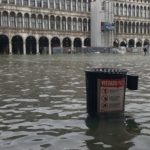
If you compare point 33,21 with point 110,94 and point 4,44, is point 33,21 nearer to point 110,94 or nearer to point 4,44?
point 4,44

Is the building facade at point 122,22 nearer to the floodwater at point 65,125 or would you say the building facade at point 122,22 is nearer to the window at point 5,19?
the window at point 5,19

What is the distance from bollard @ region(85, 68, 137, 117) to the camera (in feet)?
23.5

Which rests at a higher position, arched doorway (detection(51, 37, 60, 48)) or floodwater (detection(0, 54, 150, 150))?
arched doorway (detection(51, 37, 60, 48))

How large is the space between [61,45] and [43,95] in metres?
73.5

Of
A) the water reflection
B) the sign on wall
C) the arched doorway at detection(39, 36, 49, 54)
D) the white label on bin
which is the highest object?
the sign on wall

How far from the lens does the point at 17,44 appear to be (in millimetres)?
78438

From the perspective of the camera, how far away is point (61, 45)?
83875 mm

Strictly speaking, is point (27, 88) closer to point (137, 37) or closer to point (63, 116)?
point (63, 116)

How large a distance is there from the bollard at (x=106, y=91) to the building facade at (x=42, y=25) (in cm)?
6754

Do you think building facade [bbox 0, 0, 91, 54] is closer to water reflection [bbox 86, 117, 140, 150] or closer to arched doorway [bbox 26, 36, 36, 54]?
arched doorway [bbox 26, 36, 36, 54]

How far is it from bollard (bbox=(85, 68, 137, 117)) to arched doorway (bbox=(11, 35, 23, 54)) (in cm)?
7092

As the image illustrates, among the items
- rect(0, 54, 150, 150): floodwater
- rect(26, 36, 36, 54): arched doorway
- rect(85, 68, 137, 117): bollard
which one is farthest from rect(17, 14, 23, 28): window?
rect(85, 68, 137, 117): bollard

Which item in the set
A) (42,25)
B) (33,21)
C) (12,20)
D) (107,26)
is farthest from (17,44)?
(107,26)

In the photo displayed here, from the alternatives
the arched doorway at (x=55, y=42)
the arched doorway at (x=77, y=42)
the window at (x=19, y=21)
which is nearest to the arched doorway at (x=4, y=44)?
the window at (x=19, y=21)
